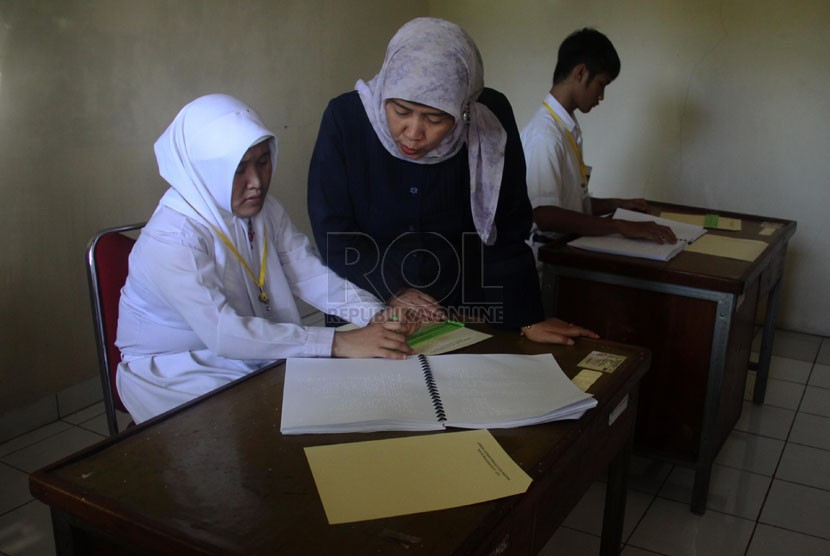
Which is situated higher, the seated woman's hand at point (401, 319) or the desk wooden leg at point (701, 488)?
the seated woman's hand at point (401, 319)

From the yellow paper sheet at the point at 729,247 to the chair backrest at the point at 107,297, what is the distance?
1.80 metres

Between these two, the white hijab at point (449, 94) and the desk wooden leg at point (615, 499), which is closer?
the white hijab at point (449, 94)

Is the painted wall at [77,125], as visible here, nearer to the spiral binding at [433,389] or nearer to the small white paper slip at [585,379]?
the spiral binding at [433,389]

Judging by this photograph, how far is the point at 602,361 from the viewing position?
1.52 m

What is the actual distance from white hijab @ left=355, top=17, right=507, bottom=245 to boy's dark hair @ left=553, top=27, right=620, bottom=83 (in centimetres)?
101

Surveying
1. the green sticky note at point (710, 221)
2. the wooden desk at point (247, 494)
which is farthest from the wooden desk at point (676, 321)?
the wooden desk at point (247, 494)

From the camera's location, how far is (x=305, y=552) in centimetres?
89

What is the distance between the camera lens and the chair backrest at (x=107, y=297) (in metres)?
1.68

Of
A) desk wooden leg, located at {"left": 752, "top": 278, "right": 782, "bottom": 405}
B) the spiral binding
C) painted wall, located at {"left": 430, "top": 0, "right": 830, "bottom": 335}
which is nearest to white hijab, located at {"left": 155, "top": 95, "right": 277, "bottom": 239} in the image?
the spiral binding

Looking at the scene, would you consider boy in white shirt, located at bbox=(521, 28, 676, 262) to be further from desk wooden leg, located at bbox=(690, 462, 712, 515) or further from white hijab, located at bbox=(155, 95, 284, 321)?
white hijab, located at bbox=(155, 95, 284, 321)

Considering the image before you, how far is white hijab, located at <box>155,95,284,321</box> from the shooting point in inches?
61.9

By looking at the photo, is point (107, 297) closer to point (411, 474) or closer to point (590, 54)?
point (411, 474)

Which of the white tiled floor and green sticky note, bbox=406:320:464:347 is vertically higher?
green sticky note, bbox=406:320:464:347

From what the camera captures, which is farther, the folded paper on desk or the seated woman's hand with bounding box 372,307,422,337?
the folded paper on desk
